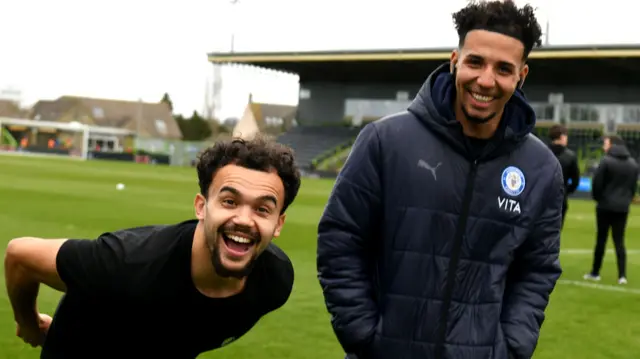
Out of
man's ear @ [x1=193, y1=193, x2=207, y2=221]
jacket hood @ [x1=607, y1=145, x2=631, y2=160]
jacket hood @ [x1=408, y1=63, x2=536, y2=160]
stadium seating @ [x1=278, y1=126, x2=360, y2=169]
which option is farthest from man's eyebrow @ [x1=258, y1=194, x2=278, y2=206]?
stadium seating @ [x1=278, y1=126, x2=360, y2=169]

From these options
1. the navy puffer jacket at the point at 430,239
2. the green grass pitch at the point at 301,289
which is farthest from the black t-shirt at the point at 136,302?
the green grass pitch at the point at 301,289

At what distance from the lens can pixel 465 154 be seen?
2660 millimetres

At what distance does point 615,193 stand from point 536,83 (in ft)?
134

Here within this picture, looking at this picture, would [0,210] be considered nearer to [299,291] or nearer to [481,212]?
[299,291]

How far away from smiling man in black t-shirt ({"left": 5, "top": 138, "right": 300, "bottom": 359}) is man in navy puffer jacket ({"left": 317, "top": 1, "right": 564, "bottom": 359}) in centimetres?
26

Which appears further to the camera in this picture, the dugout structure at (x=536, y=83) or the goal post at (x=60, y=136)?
the goal post at (x=60, y=136)

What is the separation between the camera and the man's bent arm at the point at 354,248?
2.65 metres

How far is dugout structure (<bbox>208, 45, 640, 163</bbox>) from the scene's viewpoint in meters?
43.9

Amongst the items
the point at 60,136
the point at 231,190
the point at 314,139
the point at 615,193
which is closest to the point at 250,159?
the point at 231,190

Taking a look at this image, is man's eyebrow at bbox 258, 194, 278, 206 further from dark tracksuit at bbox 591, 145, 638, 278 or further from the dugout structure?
the dugout structure

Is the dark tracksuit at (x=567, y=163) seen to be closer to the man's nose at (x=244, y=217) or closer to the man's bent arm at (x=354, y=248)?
the man's bent arm at (x=354, y=248)

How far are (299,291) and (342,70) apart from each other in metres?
46.9

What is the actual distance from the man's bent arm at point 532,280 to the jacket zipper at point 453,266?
0.87 ft

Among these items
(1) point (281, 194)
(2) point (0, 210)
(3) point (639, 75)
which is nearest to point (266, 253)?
(1) point (281, 194)
